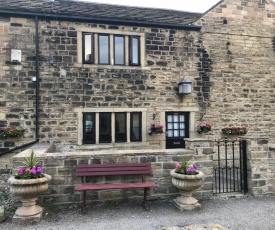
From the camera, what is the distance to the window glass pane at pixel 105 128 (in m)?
8.87

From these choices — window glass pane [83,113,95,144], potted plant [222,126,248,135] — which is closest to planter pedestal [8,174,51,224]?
window glass pane [83,113,95,144]

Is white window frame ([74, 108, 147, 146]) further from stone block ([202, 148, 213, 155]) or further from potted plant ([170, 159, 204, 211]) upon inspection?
potted plant ([170, 159, 204, 211])

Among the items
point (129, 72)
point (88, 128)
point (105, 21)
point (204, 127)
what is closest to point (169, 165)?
point (88, 128)

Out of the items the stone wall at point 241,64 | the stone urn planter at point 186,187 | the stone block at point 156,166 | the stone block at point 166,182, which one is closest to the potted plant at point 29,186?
the stone block at point 156,166

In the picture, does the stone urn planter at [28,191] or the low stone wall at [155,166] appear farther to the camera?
the low stone wall at [155,166]

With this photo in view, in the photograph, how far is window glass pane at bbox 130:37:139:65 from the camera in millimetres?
9156

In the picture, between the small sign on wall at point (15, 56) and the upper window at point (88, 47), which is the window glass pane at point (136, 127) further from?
the small sign on wall at point (15, 56)

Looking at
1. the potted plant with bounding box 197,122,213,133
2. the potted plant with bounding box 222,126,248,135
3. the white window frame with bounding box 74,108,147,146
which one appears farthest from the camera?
the potted plant with bounding box 222,126,248,135

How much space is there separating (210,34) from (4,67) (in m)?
8.19

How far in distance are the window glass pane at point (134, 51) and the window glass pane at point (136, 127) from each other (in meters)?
2.12

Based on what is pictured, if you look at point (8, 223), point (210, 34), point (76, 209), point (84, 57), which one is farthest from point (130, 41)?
point (8, 223)

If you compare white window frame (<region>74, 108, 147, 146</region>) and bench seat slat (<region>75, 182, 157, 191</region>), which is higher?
white window frame (<region>74, 108, 147, 146</region>)

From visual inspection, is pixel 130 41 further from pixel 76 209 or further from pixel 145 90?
pixel 76 209

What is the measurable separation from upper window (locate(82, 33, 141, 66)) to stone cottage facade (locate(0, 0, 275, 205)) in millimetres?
38
